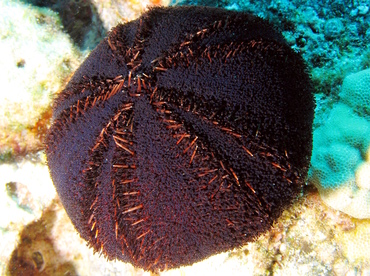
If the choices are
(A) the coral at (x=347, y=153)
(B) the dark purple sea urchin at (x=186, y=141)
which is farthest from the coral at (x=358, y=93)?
(B) the dark purple sea urchin at (x=186, y=141)

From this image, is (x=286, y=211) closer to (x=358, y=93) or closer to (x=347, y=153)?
(x=347, y=153)

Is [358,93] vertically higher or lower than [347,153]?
higher

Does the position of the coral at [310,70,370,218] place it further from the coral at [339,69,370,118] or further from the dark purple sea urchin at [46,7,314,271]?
the dark purple sea urchin at [46,7,314,271]

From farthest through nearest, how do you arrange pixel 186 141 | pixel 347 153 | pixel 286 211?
pixel 286 211 < pixel 347 153 < pixel 186 141

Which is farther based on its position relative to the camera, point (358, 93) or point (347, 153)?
point (358, 93)

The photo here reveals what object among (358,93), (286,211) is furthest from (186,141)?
(358,93)

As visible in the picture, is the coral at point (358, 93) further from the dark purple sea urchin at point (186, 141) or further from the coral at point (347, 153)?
the dark purple sea urchin at point (186, 141)

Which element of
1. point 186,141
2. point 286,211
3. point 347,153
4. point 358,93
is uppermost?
point 186,141
